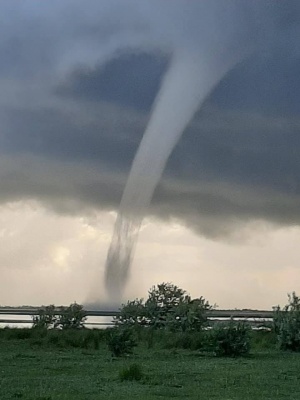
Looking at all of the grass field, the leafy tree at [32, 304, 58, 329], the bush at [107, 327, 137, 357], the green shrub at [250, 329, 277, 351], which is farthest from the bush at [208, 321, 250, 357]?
the leafy tree at [32, 304, 58, 329]

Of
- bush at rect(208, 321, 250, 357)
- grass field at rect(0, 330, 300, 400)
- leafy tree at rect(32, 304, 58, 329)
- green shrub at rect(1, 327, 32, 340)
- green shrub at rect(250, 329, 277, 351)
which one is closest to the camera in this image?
grass field at rect(0, 330, 300, 400)

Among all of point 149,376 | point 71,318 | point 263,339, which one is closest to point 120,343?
point 149,376

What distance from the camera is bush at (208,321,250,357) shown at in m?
27.8

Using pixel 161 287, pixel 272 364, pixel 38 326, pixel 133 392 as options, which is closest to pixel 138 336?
pixel 38 326

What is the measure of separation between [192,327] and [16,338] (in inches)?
368

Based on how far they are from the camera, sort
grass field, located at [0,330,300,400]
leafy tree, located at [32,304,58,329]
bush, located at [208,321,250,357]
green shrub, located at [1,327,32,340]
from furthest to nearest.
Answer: leafy tree, located at [32,304,58,329], green shrub, located at [1,327,32,340], bush, located at [208,321,250,357], grass field, located at [0,330,300,400]

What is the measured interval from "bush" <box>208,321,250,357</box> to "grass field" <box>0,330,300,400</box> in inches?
21.1

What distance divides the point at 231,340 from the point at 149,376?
890cm

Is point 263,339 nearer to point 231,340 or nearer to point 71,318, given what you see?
point 231,340

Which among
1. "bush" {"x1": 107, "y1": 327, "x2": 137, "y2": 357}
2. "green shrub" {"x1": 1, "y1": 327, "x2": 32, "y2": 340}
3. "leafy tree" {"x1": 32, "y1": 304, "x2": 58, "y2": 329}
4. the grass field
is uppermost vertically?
"leafy tree" {"x1": 32, "y1": 304, "x2": 58, "y2": 329}

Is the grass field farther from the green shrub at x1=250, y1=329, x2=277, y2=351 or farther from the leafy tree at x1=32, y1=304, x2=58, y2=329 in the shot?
the leafy tree at x1=32, y1=304, x2=58, y2=329

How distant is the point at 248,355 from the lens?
2833 cm

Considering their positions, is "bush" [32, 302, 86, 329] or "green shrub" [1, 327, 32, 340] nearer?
"green shrub" [1, 327, 32, 340]

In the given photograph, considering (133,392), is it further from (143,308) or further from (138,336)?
(143,308)
